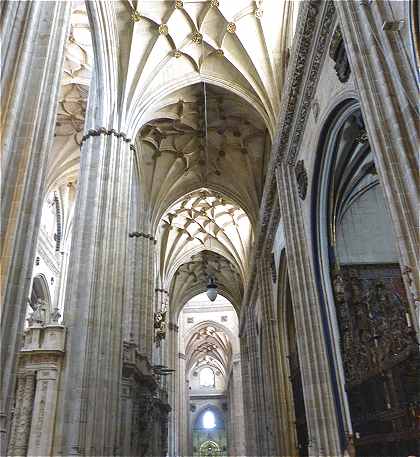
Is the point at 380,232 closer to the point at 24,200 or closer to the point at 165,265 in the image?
the point at 24,200

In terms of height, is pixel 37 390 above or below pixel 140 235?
below

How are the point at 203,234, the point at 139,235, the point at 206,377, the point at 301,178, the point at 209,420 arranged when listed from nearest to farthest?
the point at 301,178 → the point at 139,235 → the point at 203,234 → the point at 209,420 → the point at 206,377

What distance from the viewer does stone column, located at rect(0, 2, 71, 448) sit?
16.0ft

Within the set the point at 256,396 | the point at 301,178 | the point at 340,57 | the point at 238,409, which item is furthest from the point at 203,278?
the point at 340,57

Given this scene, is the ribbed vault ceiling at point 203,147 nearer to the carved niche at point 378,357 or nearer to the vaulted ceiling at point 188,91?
the vaulted ceiling at point 188,91

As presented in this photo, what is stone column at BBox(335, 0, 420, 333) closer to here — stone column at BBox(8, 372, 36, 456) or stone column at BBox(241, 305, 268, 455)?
stone column at BBox(8, 372, 36, 456)

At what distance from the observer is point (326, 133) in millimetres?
9594

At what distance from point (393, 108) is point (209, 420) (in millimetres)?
46104

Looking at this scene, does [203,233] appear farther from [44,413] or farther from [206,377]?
[206,377]

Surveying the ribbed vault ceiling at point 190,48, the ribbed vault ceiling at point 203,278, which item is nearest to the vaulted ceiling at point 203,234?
the ribbed vault ceiling at point 203,278

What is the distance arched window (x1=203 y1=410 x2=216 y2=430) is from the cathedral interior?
2830cm

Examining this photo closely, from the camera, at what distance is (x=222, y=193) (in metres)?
20.7

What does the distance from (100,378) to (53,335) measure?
4.31ft

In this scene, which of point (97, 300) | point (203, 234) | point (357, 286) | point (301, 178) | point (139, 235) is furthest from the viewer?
point (203, 234)
